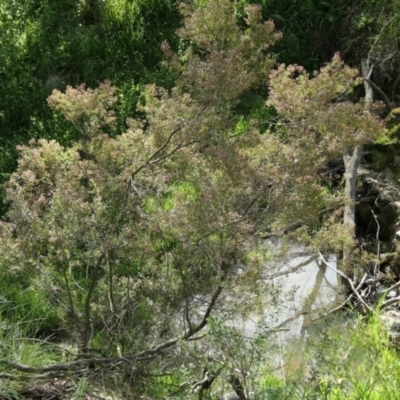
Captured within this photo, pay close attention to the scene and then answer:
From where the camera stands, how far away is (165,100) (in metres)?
2.77

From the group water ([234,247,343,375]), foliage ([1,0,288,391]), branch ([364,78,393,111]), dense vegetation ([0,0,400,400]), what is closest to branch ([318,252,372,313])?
water ([234,247,343,375])

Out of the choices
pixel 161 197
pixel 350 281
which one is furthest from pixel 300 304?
pixel 161 197

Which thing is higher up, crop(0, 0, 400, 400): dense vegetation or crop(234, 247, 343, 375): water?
crop(0, 0, 400, 400): dense vegetation

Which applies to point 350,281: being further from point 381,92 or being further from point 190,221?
point 381,92

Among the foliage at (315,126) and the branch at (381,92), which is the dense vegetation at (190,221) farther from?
the branch at (381,92)

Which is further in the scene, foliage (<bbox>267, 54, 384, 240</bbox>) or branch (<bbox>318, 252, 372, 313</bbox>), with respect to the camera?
branch (<bbox>318, 252, 372, 313</bbox>)

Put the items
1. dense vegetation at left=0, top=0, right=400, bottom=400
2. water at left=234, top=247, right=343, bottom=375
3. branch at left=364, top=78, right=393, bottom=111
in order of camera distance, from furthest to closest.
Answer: branch at left=364, top=78, right=393, bottom=111 → water at left=234, top=247, right=343, bottom=375 → dense vegetation at left=0, top=0, right=400, bottom=400

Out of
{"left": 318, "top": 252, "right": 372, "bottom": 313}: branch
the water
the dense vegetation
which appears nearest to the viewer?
the dense vegetation

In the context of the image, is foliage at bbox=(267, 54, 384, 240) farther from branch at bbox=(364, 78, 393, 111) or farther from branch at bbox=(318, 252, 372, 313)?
branch at bbox=(364, 78, 393, 111)

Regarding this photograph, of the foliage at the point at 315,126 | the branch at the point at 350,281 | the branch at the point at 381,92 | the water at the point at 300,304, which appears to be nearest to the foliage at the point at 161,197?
the foliage at the point at 315,126

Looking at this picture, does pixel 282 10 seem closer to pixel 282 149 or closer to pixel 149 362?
pixel 282 149

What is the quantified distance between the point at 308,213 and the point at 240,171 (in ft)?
1.26

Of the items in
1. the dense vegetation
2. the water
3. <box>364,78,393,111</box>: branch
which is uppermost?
the dense vegetation

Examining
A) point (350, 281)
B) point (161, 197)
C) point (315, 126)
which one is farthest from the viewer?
point (350, 281)
